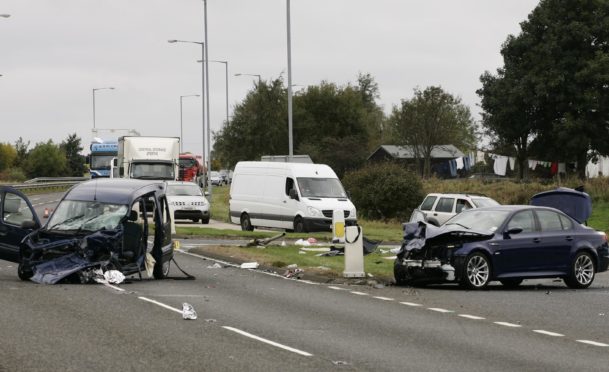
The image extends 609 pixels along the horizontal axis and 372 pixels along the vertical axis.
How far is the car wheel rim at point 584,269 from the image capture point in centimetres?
2169

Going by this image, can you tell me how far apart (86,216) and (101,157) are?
149 ft

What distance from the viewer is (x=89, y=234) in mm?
19469

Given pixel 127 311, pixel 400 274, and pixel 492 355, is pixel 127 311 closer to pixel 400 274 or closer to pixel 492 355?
pixel 492 355

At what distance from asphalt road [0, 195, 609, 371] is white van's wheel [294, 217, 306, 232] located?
15.7m

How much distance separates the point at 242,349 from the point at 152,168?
38.2 meters

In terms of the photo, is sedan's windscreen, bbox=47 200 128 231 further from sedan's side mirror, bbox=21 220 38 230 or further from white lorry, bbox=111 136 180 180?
white lorry, bbox=111 136 180 180

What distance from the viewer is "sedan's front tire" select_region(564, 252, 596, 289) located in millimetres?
21625

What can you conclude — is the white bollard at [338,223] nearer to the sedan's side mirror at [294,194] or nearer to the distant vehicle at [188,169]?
the sedan's side mirror at [294,194]

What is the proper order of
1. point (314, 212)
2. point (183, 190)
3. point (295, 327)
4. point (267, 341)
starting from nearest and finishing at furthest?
1. point (267, 341)
2. point (295, 327)
3. point (314, 212)
4. point (183, 190)

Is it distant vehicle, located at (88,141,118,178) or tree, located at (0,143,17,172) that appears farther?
tree, located at (0,143,17,172)

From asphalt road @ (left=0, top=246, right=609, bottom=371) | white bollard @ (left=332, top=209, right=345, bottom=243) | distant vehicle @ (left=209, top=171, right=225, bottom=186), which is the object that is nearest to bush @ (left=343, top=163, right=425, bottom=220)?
white bollard @ (left=332, top=209, right=345, bottom=243)

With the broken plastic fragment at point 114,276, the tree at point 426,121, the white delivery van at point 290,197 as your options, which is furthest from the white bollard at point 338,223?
the tree at point 426,121

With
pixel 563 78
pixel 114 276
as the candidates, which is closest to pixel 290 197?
pixel 114 276

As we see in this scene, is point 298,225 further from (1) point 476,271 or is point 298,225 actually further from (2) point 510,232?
(1) point 476,271
